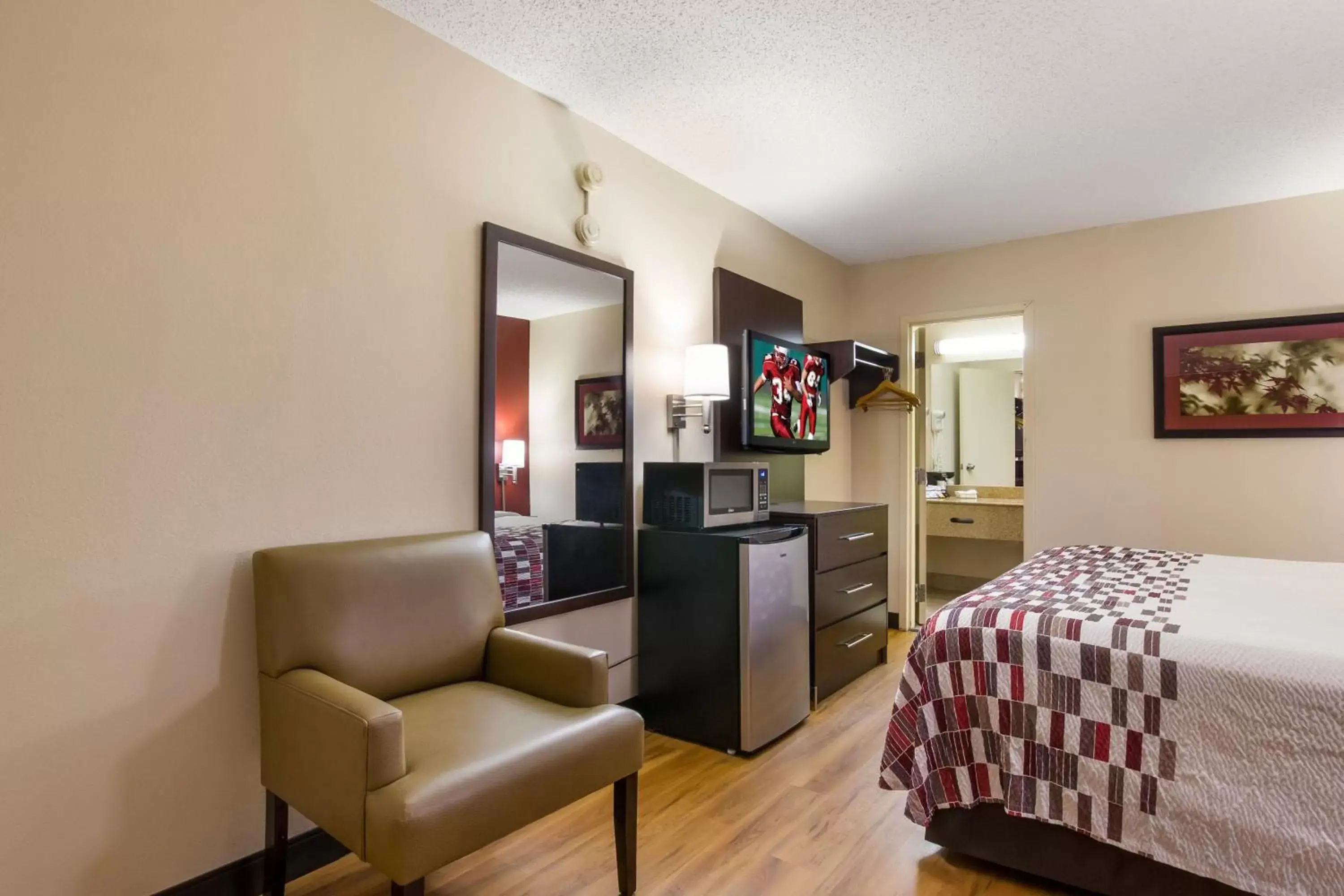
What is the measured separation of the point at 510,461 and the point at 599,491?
0.48 metres

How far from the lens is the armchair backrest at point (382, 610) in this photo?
1.74 metres

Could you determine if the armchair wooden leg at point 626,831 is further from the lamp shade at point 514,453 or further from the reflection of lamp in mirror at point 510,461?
the lamp shade at point 514,453

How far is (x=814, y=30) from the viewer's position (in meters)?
2.24

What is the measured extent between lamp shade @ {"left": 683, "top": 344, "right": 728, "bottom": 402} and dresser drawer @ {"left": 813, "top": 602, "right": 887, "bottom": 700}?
4.01 feet

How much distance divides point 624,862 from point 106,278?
1.89 metres

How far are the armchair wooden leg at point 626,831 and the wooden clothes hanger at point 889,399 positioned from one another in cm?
334

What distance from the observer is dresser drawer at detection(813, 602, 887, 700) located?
3.26 metres

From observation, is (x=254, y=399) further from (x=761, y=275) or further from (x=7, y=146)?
(x=761, y=275)

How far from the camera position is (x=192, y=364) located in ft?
5.72

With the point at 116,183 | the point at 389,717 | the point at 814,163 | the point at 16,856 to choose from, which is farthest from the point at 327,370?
the point at 814,163

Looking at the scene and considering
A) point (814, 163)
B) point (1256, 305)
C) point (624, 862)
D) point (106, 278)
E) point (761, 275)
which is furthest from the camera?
point (761, 275)

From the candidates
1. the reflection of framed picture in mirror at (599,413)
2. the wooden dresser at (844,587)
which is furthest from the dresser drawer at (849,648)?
the reflection of framed picture in mirror at (599,413)

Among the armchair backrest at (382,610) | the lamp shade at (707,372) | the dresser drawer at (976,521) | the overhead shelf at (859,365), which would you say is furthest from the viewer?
the dresser drawer at (976,521)

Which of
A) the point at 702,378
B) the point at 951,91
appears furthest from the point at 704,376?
the point at 951,91
